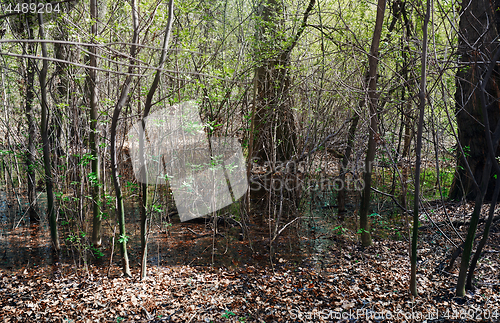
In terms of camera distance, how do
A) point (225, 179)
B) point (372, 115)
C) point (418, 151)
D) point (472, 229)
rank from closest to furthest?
point (418, 151) < point (472, 229) < point (372, 115) < point (225, 179)

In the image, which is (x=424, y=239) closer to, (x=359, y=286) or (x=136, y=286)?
(x=359, y=286)

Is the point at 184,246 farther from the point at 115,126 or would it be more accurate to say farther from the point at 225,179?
the point at 115,126

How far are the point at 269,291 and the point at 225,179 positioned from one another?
7.37ft

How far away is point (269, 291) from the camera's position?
4.08m

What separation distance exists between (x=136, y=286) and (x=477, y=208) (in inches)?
153

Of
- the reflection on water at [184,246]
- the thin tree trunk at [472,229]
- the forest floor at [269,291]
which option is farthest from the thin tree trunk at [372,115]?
the thin tree trunk at [472,229]

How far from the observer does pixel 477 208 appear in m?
3.13

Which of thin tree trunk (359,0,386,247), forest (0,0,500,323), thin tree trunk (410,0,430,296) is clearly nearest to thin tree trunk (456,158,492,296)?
forest (0,0,500,323)

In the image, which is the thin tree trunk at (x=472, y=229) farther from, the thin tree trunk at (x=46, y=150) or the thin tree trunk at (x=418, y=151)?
the thin tree trunk at (x=46, y=150)

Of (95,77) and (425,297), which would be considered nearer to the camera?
(425,297)

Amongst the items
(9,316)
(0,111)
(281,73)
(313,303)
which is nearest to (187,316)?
(313,303)

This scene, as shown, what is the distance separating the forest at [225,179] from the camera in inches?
140

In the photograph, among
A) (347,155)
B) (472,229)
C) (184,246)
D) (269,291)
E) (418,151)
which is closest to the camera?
(418,151)

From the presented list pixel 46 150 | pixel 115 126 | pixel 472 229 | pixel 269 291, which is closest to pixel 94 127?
pixel 46 150
